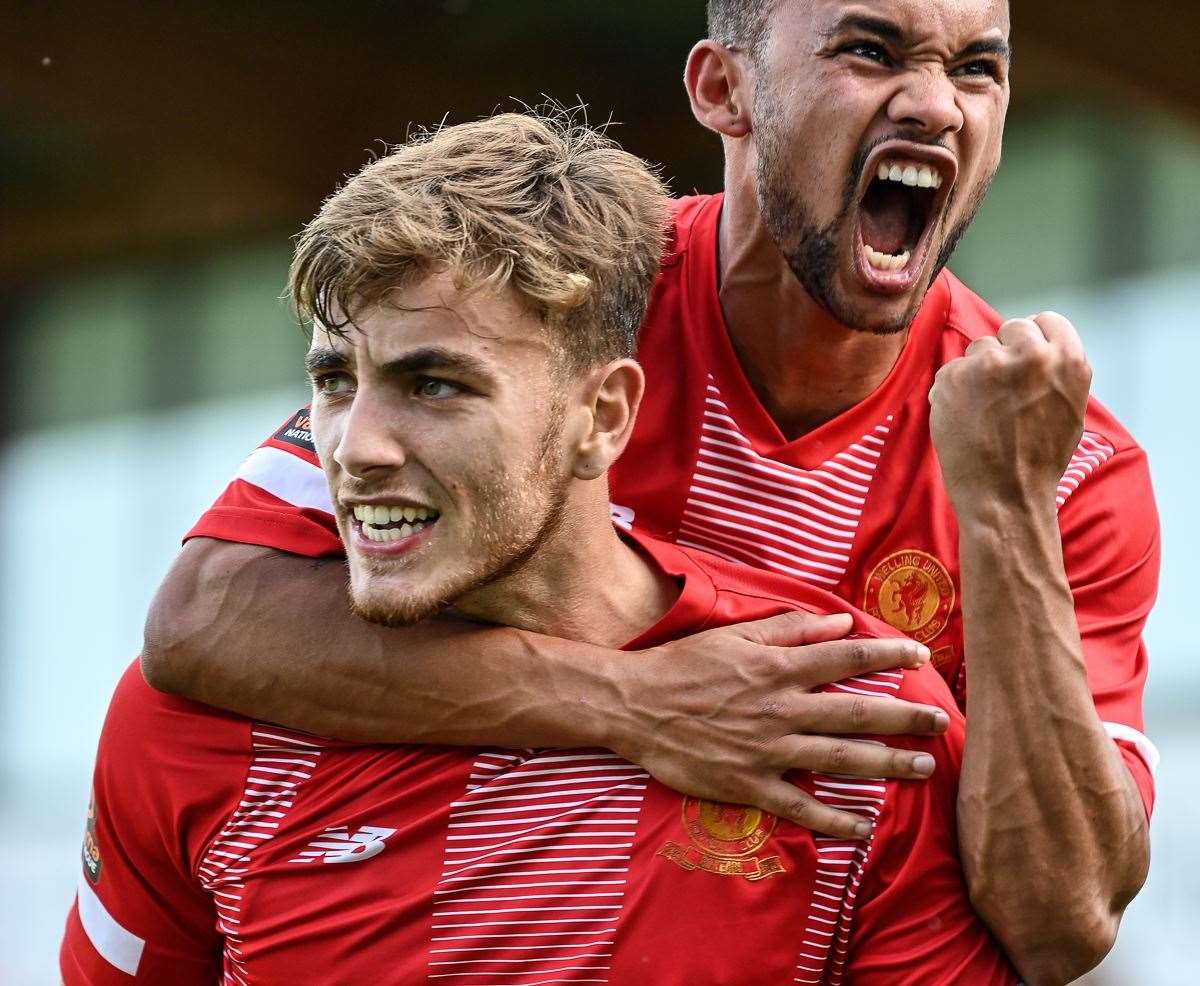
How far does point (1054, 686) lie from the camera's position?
86.6 inches

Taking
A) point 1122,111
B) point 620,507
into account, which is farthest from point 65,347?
point 620,507

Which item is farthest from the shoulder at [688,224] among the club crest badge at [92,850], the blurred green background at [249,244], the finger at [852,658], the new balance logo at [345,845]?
the blurred green background at [249,244]

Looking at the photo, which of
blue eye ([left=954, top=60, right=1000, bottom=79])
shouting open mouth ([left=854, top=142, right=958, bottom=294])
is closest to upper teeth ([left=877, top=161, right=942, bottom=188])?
shouting open mouth ([left=854, top=142, right=958, bottom=294])

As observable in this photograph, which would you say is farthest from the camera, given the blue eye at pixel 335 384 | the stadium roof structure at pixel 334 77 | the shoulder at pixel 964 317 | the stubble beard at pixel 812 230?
the stadium roof structure at pixel 334 77

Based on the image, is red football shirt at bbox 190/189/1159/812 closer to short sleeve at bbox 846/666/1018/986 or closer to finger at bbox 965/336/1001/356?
finger at bbox 965/336/1001/356

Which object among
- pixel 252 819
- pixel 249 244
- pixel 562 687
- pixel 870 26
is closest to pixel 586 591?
pixel 562 687

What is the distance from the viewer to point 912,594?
8.37 feet

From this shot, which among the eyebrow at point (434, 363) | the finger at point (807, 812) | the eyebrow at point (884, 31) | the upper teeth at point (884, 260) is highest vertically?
the eyebrow at point (884, 31)

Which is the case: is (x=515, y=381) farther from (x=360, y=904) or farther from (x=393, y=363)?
(x=360, y=904)

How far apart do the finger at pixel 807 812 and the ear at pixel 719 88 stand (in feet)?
3.19

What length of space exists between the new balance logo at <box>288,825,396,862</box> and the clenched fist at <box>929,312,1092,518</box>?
2.47 feet

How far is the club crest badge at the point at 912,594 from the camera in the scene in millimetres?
2535

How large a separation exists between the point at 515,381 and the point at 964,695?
75 centimetres

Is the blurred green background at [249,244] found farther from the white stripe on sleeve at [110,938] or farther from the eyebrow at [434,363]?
the white stripe on sleeve at [110,938]
